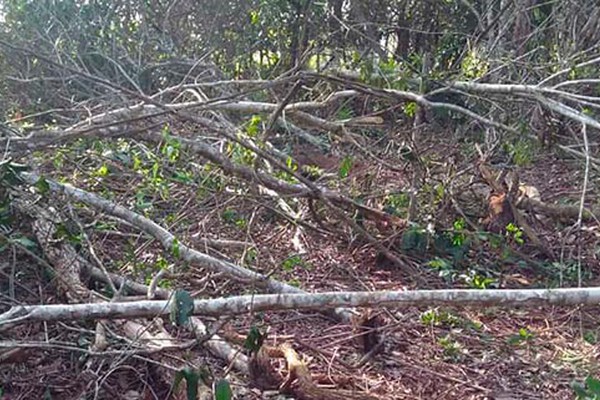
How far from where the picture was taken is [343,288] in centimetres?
344

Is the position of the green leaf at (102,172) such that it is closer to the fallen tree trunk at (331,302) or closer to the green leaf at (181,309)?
the fallen tree trunk at (331,302)

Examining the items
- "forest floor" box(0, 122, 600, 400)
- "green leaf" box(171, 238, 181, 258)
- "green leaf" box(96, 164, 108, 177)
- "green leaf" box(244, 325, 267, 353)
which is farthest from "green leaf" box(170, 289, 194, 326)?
"green leaf" box(96, 164, 108, 177)

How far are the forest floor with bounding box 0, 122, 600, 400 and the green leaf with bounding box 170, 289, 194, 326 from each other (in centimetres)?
31

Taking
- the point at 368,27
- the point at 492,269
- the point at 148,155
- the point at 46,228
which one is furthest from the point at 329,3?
the point at 46,228

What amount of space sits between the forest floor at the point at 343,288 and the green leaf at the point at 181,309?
315 millimetres

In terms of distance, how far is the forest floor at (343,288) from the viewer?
2.47m

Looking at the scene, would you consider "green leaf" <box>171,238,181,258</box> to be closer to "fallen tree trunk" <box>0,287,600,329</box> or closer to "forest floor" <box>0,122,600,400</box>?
"forest floor" <box>0,122,600,400</box>

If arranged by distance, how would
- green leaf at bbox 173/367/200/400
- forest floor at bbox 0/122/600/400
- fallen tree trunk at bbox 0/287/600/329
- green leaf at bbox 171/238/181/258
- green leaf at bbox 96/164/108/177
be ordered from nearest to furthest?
green leaf at bbox 173/367/200/400 < fallen tree trunk at bbox 0/287/600/329 < forest floor at bbox 0/122/600/400 < green leaf at bbox 171/238/181/258 < green leaf at bbox 96/164/108/177

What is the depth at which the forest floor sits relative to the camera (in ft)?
8.11

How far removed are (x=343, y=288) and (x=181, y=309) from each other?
1.50 metres

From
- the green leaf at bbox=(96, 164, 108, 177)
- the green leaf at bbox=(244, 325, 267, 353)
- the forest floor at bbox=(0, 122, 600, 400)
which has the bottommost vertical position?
the forest floor at bbox=(0, 122, 600, 400)

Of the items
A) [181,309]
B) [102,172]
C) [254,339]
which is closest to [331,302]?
[254,339]

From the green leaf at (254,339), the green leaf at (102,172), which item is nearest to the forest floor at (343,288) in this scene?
the green leaf at (102,172)

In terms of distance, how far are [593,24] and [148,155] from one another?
3297 mm
